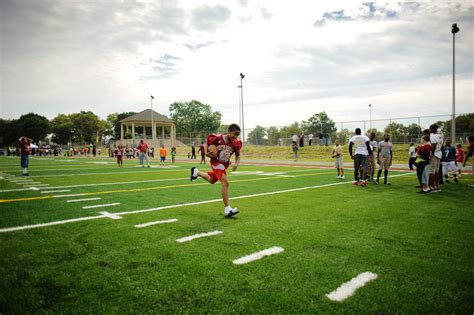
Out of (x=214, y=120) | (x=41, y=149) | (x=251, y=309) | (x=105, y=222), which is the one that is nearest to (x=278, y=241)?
(x=251, y=309)

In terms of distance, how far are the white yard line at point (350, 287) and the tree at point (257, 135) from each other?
41732 mm

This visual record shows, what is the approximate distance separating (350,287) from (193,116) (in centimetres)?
11014

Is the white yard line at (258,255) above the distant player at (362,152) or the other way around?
the other way around

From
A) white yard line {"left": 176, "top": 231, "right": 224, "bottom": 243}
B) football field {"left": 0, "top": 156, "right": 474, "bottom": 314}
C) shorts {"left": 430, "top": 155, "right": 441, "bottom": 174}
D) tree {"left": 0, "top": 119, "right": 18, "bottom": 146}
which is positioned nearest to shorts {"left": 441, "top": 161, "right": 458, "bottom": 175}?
shorts {"left": 430, "top": 155, "right": 441, "bottom": 174}

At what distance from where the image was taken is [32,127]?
86.9 meters

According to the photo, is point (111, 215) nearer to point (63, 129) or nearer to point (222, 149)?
point (222, 149)

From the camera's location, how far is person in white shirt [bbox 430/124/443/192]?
9703mm

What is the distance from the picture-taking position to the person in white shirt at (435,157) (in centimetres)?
970

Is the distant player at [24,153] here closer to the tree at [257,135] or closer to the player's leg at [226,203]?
the player's leg at [226,203]

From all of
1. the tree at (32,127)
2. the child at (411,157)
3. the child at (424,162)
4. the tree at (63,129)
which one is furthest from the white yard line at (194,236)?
the tree at (32,127)

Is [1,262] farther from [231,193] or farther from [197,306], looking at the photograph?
[231,193]

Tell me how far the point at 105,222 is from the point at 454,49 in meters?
22.9

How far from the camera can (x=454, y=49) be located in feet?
60.9

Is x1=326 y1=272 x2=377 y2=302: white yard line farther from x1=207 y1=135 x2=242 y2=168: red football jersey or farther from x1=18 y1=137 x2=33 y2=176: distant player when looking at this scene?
x1=18 y1=137 x2=33 y2=176: distant player
